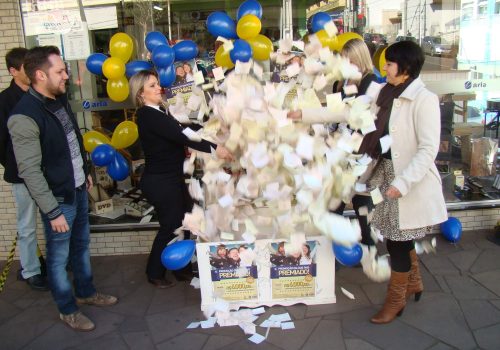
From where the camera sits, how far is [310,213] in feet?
7.76

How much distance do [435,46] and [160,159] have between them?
3.07 metres

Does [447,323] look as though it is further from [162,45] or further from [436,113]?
[162,45]

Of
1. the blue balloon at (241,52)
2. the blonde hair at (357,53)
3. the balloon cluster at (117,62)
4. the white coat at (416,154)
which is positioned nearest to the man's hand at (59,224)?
the balloon cluster at (117,62)

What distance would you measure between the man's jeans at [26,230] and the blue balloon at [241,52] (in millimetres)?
1922

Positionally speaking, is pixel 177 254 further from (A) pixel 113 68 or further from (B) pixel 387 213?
(A) pixel 113 68

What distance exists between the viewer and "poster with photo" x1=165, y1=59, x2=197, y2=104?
13.1ft

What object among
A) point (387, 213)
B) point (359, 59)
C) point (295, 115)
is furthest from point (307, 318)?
point (359, 59)

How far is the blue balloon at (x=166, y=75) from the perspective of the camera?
3748 mm

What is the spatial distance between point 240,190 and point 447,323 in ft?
5.77

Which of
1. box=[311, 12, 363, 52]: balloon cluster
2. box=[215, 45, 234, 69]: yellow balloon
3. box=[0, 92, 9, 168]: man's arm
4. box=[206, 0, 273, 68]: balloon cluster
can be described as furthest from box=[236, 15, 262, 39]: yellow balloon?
box=[0, 92, 9, 168]: man's arm

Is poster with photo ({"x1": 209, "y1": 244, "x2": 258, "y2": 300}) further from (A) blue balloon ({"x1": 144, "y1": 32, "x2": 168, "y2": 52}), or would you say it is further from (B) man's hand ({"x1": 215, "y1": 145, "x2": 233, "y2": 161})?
(A) blue balloon ({"x1": 144, "y1": 32, "x2": 168, "y2": 52})

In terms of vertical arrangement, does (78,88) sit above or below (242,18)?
below

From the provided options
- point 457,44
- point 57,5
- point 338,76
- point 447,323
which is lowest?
point 447,323

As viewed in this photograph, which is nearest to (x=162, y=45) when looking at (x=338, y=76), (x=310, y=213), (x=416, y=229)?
(x=338, y=76)
